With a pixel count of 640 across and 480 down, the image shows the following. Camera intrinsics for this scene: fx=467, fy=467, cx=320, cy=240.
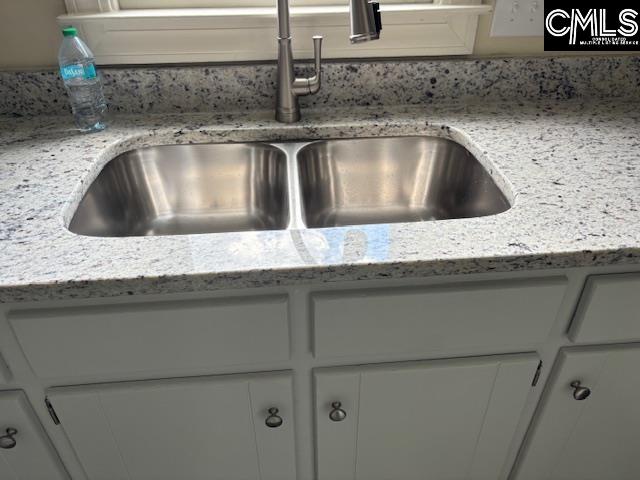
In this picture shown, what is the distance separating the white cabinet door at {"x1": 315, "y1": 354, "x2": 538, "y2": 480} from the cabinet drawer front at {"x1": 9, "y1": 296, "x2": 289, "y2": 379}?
158 mm

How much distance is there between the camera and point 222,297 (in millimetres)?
723

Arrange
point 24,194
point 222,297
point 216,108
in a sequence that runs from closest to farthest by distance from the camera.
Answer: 1. point 222,297
2. point 24,194
3. point 216,108

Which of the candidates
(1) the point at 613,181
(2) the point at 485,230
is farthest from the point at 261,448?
(1) the point at 613,181

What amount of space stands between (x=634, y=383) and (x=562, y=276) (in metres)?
0.35

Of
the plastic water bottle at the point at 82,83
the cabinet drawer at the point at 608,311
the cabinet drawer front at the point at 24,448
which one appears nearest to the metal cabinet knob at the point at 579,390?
the cabinet drawer at the point at 608,311

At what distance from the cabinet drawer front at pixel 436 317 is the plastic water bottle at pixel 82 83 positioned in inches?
29.4

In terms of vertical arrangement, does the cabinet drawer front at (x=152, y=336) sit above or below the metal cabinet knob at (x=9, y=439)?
above

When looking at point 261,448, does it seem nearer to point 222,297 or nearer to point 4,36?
point 222,297

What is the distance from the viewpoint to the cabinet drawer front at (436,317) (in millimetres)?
741

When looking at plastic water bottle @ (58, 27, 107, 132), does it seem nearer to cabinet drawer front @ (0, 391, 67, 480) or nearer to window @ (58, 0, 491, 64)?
window @ (58, 0, 491, 64)

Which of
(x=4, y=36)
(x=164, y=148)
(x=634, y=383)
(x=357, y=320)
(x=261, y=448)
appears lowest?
(x=261, y=448)

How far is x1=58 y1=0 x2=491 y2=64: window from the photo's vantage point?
1.09m

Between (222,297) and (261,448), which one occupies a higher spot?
(222,297)

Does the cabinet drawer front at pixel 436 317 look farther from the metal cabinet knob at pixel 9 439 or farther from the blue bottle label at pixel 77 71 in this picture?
the blue bottle label at pixel 77 71
